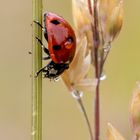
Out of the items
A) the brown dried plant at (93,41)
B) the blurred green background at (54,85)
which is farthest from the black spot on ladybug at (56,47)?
the blurred green background at (54,85)

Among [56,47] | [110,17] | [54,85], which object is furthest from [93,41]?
[54,85]

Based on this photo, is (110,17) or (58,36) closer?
(110,17)

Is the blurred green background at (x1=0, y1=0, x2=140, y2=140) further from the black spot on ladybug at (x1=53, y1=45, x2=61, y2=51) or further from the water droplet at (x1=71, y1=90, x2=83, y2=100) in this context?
the water droplet at (x1=71, y1=90, x2=83, y2=100)

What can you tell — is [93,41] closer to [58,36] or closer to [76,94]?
[76,94]

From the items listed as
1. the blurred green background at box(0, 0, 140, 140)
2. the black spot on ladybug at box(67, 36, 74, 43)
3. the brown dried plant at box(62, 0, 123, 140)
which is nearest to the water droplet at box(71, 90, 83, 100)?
the brown dried plant at box(62, 0, 123, 140)

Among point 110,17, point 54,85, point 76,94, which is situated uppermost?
point 110,17

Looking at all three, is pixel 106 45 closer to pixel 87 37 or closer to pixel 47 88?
pixel 87 37

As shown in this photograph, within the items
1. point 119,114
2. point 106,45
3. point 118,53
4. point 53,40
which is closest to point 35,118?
point 106,45

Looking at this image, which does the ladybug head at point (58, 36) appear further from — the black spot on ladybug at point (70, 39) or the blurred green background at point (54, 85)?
the blurred green background at point (54, 85)

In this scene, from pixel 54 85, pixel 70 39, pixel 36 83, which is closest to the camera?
pixel 36 83

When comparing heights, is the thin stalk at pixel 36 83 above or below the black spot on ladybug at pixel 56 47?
above
